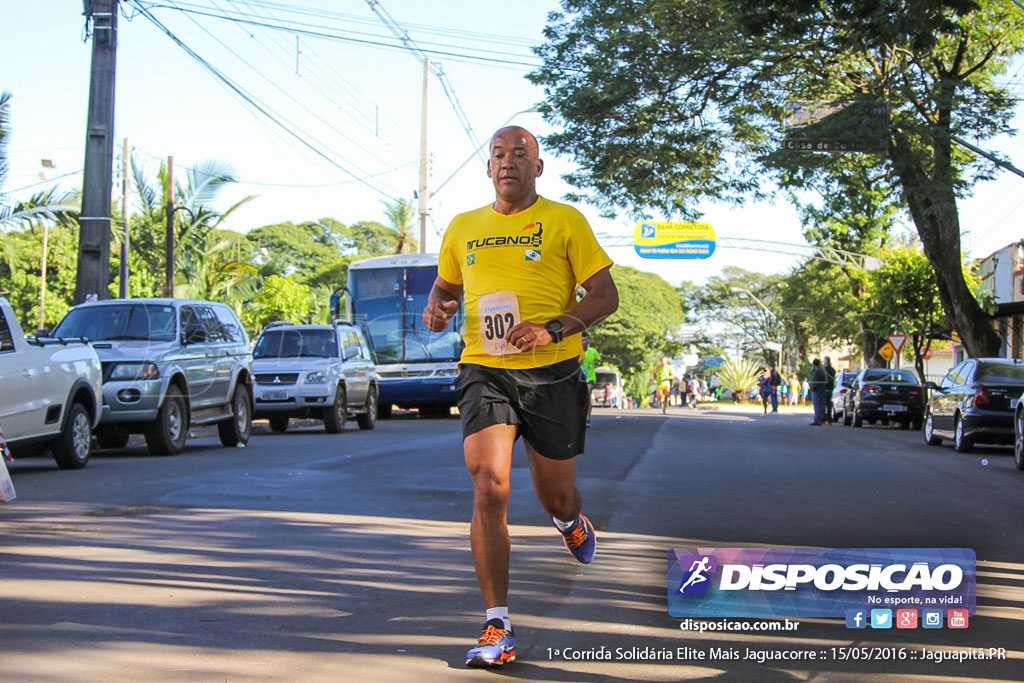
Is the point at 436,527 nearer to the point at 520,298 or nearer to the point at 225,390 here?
the point at 520,298

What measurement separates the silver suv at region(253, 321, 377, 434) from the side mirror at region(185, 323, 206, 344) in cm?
422

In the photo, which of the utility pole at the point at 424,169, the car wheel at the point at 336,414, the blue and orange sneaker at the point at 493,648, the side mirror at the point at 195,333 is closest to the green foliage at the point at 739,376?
the utility pole at the point at 424,169

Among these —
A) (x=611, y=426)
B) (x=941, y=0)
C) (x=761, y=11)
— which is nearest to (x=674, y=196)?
(x=611, y=426)

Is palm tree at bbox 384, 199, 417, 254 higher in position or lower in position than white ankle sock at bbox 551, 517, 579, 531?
higher

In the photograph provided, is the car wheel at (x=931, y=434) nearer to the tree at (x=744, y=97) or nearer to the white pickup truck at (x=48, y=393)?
the tree at (x=744, y=97)

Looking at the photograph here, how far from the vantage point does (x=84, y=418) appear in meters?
12.5

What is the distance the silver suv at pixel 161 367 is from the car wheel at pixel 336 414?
323 cm

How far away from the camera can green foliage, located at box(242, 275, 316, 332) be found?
47.8 meters

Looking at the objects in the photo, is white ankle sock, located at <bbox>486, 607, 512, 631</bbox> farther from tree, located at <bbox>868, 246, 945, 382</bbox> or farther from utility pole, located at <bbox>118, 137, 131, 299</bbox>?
tree, located at <bbox>868, 246, 945, 382</bbox>

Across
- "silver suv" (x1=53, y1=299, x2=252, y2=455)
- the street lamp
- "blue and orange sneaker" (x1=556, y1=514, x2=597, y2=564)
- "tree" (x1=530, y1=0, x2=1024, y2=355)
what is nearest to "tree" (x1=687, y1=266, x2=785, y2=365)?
the street lamp

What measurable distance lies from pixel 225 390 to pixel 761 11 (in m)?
9.01

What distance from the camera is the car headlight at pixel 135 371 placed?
543 inches

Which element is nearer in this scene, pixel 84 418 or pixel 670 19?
pixel 84 418

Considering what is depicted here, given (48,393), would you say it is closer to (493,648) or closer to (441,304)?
(441,304)
